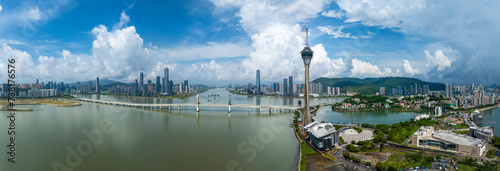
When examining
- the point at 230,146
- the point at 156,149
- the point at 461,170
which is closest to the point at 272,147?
the point at 230,146

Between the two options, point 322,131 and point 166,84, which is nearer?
point 322,131

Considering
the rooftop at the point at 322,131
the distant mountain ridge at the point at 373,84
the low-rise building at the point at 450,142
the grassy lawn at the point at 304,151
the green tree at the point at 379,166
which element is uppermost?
the distant mountain ridge at the point at 373,84

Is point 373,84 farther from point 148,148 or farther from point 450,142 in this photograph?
point 148,148

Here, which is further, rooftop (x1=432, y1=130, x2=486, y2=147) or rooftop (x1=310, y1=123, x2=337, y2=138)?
rooftop (x1=310, y1=123, x2=337, y2=138)

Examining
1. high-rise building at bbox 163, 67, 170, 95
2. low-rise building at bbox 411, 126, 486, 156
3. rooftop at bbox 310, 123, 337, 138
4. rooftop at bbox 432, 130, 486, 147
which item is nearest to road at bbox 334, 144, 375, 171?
rooftop at bbox 310, 123, 337, 138

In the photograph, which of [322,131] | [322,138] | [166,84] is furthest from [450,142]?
[166,84]

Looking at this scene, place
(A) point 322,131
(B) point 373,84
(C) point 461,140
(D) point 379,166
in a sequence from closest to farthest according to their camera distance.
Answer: (D) point 379,166
(C) point 461,140
(A) point 322,131
(B) point 373,84

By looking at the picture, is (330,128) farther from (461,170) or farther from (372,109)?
(372,109)

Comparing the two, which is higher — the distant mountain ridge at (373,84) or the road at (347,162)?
the distant mountain ridge at (373,84)

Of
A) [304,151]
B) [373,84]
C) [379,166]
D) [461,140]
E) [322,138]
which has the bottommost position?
[304,151]

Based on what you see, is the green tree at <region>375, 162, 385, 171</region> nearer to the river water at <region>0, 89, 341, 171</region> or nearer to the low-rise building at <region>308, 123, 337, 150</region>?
the low-rise building at <region>308, 123, 337, 150</region>

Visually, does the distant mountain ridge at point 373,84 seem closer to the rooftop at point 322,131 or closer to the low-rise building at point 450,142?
the low-rise building at point 450,142

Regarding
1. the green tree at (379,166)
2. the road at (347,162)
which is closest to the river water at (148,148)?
the road at (347,162)
